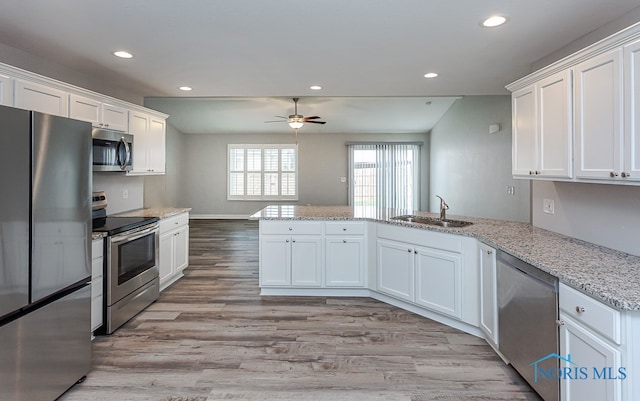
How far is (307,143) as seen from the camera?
1017 cm

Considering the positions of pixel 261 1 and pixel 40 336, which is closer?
pixel 40 336

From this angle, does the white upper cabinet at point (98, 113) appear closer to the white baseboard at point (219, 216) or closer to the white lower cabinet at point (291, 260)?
the white lower cabinet at point (291, 260)

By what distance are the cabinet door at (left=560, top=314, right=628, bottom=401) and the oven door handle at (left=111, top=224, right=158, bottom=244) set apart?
3.22 metres

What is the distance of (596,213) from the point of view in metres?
2.32

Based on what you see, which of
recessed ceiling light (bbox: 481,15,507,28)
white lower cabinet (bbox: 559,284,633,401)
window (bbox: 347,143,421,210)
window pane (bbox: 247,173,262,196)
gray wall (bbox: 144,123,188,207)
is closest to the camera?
white lower cabinet (bbox: 559,284,633,401)

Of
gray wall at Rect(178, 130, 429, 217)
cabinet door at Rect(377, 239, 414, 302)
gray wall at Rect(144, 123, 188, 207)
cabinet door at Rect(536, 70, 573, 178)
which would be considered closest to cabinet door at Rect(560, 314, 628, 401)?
cabinet door at Rect(536, 70, 573, 178)

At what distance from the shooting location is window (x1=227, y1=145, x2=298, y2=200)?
10.3 metres

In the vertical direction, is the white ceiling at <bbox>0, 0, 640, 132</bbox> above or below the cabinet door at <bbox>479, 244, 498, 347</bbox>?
above

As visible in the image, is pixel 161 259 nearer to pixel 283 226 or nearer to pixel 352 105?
pixel 283 226

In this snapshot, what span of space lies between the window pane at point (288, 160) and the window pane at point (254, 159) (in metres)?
0.77

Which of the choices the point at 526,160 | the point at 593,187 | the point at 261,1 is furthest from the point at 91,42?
the point at 593,187

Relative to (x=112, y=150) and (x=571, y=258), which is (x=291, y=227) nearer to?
(x=112, y=150)

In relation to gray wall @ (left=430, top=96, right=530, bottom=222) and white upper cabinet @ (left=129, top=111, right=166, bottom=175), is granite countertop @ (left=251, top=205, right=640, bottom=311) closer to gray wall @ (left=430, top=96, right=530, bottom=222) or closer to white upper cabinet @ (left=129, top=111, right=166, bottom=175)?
gray wall @ (left=430, top=96, right=530, bottom=222)

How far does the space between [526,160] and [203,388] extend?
2834 mm
